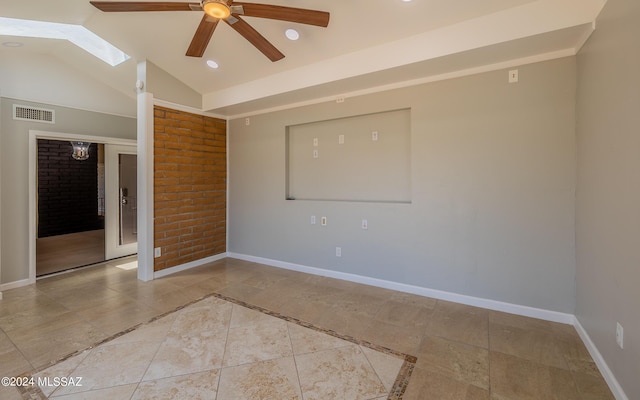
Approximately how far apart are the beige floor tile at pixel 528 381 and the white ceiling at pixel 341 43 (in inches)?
101

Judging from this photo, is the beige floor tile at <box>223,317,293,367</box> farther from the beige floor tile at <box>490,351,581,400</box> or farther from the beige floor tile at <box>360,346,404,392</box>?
the beige floor tile at <box>490,351,581,400</box>

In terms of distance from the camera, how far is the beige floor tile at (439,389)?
1.79 meters

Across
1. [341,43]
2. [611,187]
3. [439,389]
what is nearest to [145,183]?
[341,43]

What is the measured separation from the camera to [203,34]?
240cm

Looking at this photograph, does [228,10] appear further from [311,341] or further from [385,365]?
[385,365]

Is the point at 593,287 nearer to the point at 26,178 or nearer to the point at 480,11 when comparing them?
the point at 480,11

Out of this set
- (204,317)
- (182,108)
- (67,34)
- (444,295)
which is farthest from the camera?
(182,108)

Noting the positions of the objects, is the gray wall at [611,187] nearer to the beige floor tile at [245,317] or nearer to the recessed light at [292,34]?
the recessed light at [292,34]

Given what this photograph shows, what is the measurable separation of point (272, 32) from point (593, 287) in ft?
12.1

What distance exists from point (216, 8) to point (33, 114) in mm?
3532

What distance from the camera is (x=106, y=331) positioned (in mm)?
2590

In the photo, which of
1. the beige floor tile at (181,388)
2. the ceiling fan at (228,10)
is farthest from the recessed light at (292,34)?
the beige floor tile at (181,388)

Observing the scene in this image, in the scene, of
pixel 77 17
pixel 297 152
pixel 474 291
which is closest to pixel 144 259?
pixel 297 152

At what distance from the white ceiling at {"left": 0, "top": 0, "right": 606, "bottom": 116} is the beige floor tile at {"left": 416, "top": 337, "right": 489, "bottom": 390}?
2.57 metres
